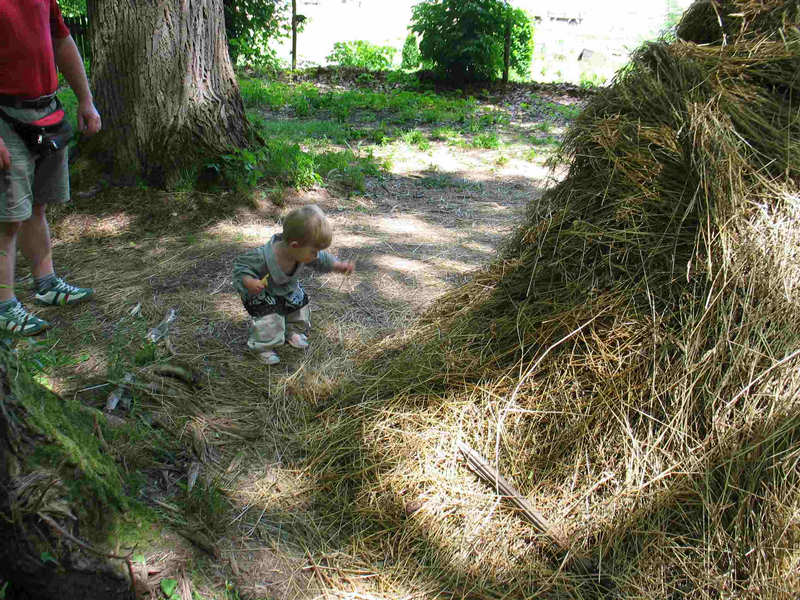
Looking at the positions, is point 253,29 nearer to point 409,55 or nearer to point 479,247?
point 409,55

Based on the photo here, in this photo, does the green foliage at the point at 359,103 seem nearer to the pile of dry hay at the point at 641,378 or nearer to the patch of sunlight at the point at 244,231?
the patch of sunlight at the point at 244,231

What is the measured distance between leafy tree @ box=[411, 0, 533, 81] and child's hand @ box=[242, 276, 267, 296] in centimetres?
1019

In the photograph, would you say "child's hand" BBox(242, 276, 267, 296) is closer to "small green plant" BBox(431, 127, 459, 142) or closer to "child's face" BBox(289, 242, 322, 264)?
"child's face" BBox(289, 242, 322, 264)

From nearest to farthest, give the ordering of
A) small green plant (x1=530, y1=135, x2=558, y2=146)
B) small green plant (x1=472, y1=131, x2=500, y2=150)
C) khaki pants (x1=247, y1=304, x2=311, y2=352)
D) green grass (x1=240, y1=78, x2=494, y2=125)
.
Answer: khaki pants (x1=247, y1=304, x2=311, y2=352) < small green plant (x1=472, y1=131, x2=500, y2=150) < small green plant (x1=530, y1=135, x2=558, y2=146) < green grass (x1=240, y1=78, x2=494, y2=125)

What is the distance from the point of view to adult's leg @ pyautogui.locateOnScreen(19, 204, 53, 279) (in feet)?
12.1

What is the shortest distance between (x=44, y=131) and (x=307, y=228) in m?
1.66

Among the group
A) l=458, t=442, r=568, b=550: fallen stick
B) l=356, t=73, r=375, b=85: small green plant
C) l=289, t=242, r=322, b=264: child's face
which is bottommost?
l=458, t=442, r=568, b=550: fallen stick

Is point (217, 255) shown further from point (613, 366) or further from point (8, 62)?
point (613, 366)

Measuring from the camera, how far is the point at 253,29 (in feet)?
43.8

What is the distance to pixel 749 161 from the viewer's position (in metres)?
2.35

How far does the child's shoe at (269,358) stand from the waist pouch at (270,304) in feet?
0.73

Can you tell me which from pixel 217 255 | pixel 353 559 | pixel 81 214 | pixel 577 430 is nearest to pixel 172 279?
pixel 217 255

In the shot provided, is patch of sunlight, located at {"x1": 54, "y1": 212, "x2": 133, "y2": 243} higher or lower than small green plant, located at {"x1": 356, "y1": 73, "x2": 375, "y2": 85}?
A: lower

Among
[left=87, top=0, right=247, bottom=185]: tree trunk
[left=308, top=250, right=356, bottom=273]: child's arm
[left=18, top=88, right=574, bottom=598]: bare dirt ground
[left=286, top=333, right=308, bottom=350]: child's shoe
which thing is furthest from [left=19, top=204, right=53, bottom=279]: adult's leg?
[left=308, top=250, right=356, bottom=273]: child's arm
